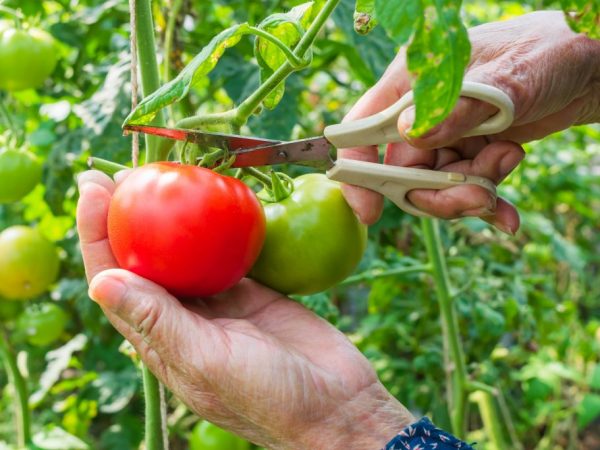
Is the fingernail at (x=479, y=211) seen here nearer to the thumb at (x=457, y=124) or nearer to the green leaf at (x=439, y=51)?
the thumb at (x=457, y=124)

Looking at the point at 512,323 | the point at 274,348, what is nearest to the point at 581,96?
the point at 274,348

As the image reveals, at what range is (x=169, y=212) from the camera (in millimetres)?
828

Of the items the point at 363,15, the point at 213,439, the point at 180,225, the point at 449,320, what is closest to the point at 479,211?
the point at 363,15

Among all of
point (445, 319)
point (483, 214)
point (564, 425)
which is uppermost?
point (483, 214)

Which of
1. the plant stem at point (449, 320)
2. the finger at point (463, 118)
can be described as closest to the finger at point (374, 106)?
the finger at point (463, 118)

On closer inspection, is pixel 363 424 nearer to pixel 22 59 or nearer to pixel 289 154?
pixel 289 154

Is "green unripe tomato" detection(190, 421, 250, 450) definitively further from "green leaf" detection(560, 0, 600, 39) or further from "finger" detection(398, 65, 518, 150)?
"green leaf" detection(560, 0, 600, 39)

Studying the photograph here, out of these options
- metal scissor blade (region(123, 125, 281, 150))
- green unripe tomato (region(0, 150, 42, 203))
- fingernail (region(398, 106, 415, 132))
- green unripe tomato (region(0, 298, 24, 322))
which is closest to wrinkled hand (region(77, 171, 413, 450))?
metal scissor blade (region(123, 125, 281, 150))

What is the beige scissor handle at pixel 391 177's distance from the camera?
94cm

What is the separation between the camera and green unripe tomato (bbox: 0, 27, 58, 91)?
1.60 meters

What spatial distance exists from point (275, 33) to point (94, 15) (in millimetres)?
929

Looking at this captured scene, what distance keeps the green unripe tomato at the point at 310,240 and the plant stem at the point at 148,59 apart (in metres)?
0.17

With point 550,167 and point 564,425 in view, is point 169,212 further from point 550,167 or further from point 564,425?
point 564,425

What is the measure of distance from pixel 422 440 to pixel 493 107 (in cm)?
Answer: 42
